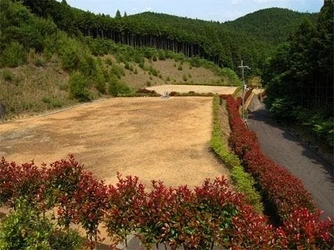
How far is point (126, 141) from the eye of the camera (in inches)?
824

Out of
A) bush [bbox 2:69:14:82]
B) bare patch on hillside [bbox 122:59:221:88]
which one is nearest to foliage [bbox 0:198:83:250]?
bush [bbox 2:69:14:82]

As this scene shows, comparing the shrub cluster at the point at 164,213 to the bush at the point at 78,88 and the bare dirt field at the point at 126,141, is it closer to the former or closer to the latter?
the bare dirt field at the point at 126,141

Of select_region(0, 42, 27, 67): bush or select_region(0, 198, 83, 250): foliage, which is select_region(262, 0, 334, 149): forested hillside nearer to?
select_region(0, 198, 83, 250): foliage

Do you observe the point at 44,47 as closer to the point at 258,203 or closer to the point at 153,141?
the point at 153,141

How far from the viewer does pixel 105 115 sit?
1159 inches

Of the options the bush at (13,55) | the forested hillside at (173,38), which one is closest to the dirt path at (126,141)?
the bush at (13,55)

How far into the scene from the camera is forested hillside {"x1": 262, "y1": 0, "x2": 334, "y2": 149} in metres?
24.3

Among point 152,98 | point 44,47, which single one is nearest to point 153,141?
point 152,98

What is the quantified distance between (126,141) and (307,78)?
16686mm

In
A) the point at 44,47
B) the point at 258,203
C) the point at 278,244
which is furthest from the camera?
the point at 44,47

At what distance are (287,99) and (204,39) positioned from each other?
2579 inches

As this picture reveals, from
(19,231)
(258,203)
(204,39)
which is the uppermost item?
(204,39)

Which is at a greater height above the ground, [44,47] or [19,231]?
[44,47]

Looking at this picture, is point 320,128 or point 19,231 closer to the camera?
point 19,231
